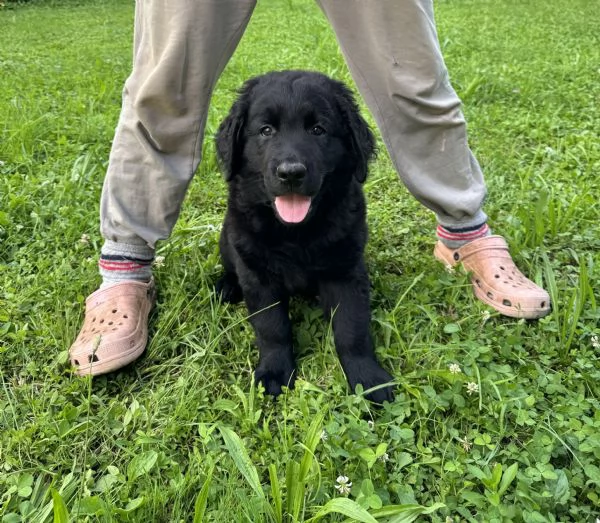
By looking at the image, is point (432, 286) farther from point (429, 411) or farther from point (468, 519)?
point (468, 519)

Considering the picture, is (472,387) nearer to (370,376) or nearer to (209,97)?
(370,376)

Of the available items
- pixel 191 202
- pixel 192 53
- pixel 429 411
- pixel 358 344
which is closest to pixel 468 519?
pixel 429 411

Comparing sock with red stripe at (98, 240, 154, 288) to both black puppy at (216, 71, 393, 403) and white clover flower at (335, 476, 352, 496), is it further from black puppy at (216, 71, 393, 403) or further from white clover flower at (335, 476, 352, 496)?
white clover flower at (335, 476, 352, 496)

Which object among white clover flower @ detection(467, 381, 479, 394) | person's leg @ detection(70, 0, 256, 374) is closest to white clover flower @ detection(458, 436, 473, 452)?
white clover flower @ detection(467, 381, 479, 394)

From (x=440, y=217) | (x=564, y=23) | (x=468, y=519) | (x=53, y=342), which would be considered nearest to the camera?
(x=468, y=519)

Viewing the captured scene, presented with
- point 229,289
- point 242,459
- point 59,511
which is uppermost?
point 59,511

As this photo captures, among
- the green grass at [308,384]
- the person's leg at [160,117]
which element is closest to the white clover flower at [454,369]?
the green grass at [308,384]

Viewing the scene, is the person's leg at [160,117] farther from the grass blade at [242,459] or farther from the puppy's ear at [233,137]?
the grass blade at [242,459]

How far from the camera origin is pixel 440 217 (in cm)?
207

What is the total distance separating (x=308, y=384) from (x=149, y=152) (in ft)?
3.12

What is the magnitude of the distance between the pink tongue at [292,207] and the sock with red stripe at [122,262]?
618mm

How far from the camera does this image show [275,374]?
5.29 ft

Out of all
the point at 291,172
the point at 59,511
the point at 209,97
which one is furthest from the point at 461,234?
the point at 59,511

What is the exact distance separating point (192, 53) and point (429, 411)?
4.14 feet
